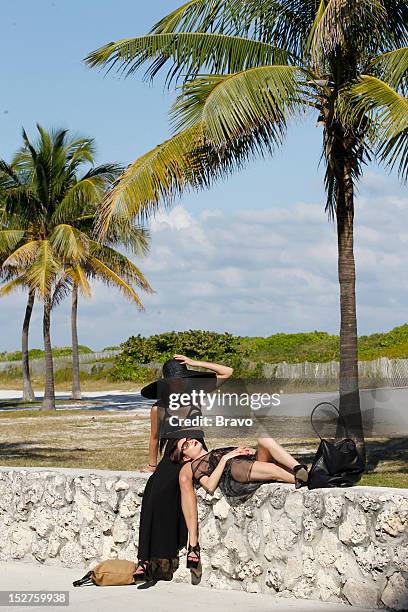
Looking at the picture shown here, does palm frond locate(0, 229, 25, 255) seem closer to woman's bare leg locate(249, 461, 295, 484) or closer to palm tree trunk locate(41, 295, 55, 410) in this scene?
palm tree trunk locate(41, 295, 55, 410)

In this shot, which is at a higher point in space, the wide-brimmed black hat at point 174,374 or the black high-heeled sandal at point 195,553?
the wide-brimmed black hat at point 174,374

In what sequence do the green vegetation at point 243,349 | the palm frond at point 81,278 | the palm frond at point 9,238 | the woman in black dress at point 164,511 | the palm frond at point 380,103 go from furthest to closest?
1. the green vegetation at point 243,349
2. the palm frond at point 9,238
3. the palm frond at point 81,278
4. the palm frond at point 380,103
5. the woman in black dress at point 164,511

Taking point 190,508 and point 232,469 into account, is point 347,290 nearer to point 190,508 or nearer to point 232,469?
point 232,469

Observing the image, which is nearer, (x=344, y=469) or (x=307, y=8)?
(x=344, y=469)

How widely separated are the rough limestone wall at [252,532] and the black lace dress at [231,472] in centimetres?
7

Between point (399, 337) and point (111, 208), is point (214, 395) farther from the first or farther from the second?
point (399, 337)

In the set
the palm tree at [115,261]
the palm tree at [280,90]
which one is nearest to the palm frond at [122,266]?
the palm tree at [115,261]

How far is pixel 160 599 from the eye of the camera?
6805 millimetres

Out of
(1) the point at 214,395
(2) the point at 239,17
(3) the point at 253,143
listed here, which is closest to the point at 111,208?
(3) the point at 253,143

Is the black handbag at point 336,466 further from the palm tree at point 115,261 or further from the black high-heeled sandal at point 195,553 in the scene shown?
the palm tree at point 115,261

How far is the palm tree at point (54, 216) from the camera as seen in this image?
3047 centimetres

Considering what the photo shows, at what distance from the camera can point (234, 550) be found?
7074 millimetres

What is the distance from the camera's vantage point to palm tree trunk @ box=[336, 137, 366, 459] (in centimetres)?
1342

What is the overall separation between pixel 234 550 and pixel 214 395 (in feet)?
4.63
